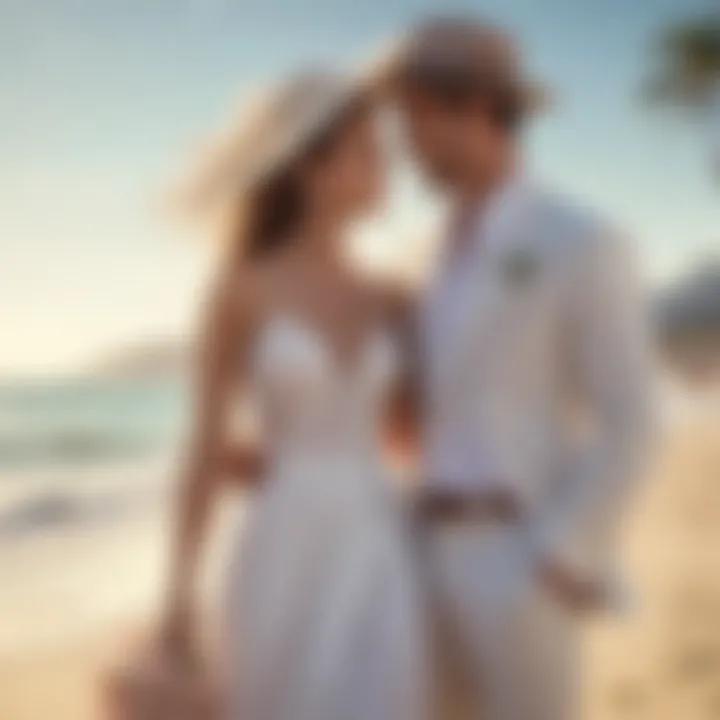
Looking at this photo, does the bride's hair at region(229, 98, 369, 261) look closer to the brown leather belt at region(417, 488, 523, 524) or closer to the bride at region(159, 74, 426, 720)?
the bride at region(159, 74, 426, 720)

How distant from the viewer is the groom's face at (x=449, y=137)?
4.35 ft

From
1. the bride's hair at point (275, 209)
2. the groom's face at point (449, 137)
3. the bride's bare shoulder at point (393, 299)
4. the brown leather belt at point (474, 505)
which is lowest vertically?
the brown leather belt at point (474, 505)

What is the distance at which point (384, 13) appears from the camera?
138cm

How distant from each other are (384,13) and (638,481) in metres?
0.44

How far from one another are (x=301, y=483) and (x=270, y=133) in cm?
28

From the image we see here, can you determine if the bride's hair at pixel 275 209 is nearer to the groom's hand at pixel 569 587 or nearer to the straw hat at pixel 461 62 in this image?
the straw hat at pixel 461 62

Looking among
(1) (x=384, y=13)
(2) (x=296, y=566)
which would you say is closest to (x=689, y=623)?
(2) (x=296, y=566)

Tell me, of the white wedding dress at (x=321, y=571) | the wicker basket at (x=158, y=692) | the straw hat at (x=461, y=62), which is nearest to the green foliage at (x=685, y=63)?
the straw hat at (x=461, y=62)

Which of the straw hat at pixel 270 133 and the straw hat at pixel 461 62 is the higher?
the straw hat at pixel 461 62

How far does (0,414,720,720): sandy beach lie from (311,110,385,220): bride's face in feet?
0.85

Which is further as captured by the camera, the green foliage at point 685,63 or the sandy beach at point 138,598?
the green foliage at point 685,63

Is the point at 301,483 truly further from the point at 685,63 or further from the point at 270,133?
the point at 685,63

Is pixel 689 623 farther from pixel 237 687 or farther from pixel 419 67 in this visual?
pixel 419 67

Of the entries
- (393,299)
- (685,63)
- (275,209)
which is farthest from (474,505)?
(685,63)
